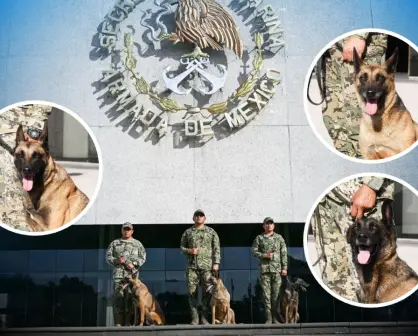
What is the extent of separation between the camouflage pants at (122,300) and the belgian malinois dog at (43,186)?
44.8 inches

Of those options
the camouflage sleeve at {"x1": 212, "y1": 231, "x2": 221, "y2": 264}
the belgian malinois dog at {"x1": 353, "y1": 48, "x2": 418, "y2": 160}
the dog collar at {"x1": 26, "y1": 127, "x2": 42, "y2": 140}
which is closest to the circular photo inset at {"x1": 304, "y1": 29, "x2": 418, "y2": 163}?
the belgian malinois dog at {"x1": 353, "y1": 48, "x2": 418, "y2": 160}

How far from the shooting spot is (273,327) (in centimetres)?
886

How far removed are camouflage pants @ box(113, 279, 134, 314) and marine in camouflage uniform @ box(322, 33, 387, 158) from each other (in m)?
3.05

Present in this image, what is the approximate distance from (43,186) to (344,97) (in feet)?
12.5

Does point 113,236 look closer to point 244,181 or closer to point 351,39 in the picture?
point 244,181

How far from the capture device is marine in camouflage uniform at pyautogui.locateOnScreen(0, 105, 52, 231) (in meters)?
9.44

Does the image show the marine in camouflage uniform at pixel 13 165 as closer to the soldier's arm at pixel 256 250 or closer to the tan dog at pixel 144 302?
the tan dog at pixel 144 302

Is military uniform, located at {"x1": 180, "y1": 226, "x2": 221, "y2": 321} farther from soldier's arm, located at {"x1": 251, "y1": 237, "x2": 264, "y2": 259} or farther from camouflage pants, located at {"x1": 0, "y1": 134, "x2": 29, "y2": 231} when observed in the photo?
camouflage pants, located at {"x1": 0, "y1": 134, "x2": 29, "y2": 231}

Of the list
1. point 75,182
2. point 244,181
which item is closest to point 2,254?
point 75,182

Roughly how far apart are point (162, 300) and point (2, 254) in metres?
1.99

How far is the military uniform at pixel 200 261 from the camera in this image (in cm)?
892

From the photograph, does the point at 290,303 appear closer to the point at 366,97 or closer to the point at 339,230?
the point at 339,230

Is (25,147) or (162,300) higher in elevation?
(25,147)

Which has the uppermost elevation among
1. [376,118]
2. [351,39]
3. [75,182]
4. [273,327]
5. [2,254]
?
[351,39]
